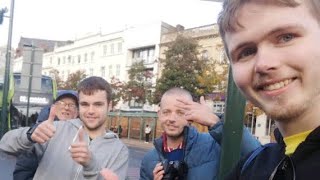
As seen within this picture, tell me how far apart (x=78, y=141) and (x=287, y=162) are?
1888 mm

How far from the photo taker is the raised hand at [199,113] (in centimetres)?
260

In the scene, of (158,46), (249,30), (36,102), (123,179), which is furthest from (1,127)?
(158,46)

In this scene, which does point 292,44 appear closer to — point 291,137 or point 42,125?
point 291,137

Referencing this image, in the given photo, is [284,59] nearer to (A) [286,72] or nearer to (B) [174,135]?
(A) [286,72]

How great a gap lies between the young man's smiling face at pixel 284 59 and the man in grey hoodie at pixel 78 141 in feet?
5.69

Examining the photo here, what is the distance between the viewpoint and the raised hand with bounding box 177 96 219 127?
102 inches

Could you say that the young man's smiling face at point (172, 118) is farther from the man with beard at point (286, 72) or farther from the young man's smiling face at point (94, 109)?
the man with beard at point (286, 72)

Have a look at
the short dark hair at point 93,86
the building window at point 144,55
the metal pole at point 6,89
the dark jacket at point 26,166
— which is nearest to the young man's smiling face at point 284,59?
the short dark hair at point 93,86

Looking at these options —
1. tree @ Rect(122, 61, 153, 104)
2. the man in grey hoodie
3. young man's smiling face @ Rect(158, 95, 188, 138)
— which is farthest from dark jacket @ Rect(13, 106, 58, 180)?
tree @ Rect(122, 61, 153, 104)

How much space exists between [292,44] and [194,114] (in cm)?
132

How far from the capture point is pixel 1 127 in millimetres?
10578

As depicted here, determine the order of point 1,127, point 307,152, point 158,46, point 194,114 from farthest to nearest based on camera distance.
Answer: point 158,46 → point 1,127 → point 194,114 → point 307,152

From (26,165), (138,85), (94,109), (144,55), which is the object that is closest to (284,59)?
(94,109)

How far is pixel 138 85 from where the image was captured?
38562 mm
